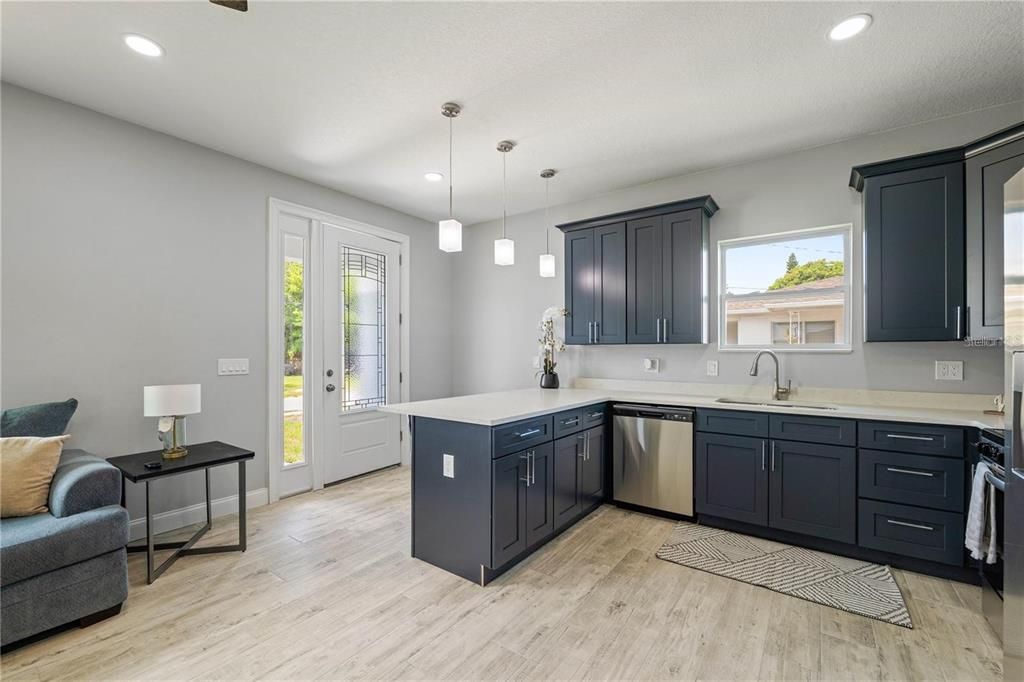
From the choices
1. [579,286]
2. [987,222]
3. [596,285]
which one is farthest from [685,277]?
[987,222]

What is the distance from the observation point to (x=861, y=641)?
1.97 meters

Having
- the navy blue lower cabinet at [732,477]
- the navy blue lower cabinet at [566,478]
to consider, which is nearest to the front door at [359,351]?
the navy blue lower cabinet at [566,478]

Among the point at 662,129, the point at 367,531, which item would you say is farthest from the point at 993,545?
the point at 367,531

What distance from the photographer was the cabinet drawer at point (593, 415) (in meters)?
3.27

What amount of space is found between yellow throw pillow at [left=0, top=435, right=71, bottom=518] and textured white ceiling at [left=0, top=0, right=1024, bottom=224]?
195cm

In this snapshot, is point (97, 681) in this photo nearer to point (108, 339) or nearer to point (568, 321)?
point (108, 339)

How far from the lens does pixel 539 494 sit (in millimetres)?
2754

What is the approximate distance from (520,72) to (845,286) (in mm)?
2732

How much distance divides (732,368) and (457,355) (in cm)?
306

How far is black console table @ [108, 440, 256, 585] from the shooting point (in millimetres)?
2434

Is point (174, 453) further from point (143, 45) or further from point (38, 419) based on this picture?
point (143, 45)

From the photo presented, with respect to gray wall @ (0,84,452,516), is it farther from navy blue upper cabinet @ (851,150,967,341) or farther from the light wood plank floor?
navy blue upper cabinet @ (851,150,967,341)

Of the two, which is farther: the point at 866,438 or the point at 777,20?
the point at 866,438

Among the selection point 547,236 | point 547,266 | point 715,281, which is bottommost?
point 715,281
